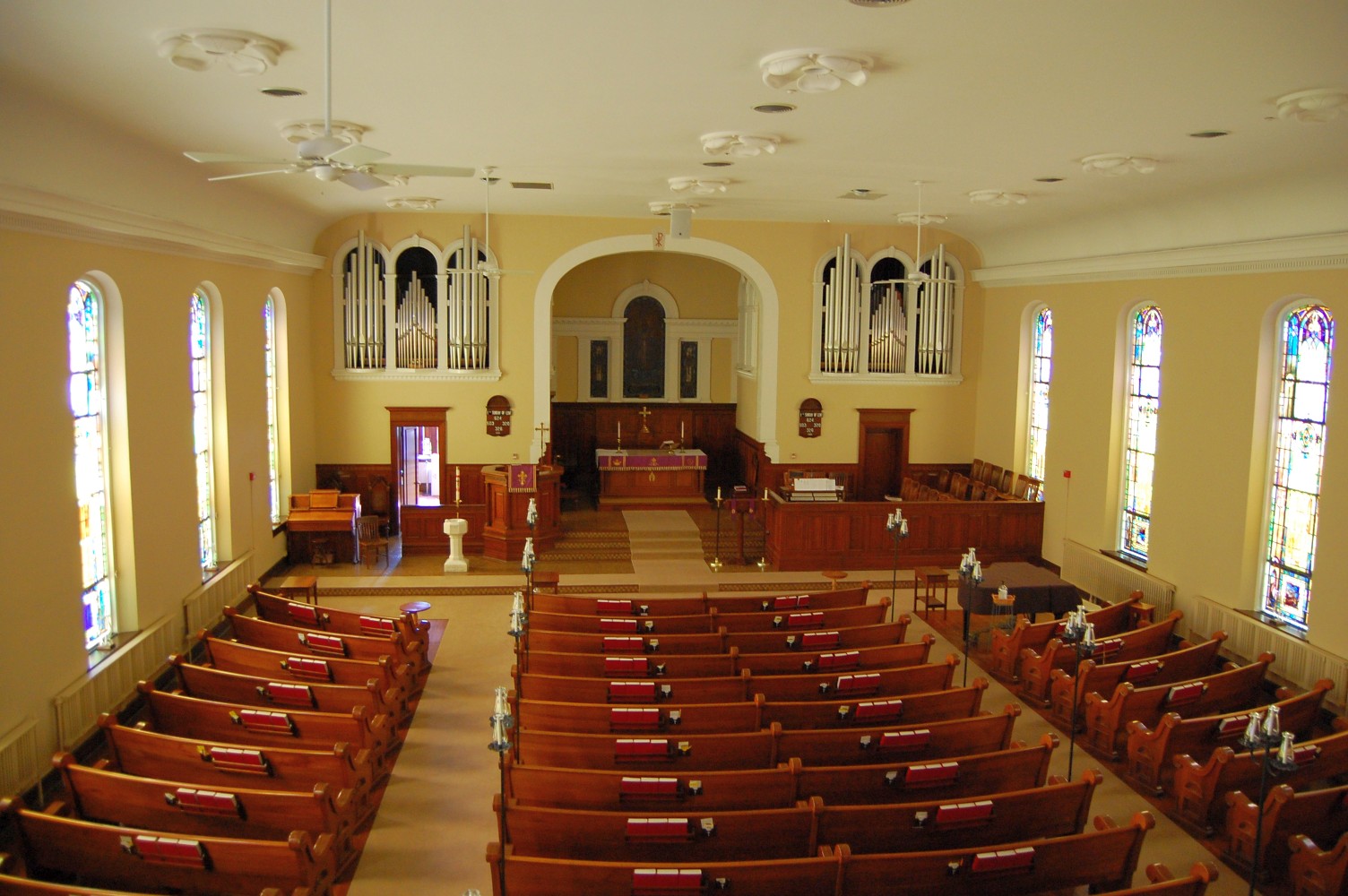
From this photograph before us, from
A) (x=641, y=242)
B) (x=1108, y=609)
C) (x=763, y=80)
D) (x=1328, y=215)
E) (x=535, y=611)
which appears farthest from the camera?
(x=641, y=242)

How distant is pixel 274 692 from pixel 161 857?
278 centimetres

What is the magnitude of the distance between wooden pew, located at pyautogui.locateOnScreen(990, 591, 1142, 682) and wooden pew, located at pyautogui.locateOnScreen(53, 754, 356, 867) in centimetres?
793

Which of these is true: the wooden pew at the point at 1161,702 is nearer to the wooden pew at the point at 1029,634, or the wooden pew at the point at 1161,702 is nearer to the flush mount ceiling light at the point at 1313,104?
the wooden pew at the point at 1029,634

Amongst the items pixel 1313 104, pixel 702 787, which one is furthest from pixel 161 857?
pixel 1313 104

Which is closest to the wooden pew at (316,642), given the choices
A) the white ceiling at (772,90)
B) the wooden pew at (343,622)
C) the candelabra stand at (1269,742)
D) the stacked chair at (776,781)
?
the wooden pew at (343,622)

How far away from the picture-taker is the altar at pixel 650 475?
2088cm

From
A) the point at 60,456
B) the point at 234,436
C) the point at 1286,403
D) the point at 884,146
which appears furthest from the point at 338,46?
the point at 1286,403

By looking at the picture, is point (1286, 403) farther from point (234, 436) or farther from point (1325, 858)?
point (234, 436)

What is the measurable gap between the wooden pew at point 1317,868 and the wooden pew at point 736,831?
221 cm

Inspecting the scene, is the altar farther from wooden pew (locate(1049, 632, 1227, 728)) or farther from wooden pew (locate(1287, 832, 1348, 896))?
wooden pew (locate(1287, 832, 1348, 896))

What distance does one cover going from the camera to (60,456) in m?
9.12

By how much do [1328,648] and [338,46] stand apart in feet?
37.4

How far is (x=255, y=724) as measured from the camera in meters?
8.09

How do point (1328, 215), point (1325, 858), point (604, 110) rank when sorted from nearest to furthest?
1. point (1325, 858)
2. point (604, 110)
3. point (1328, 215)
